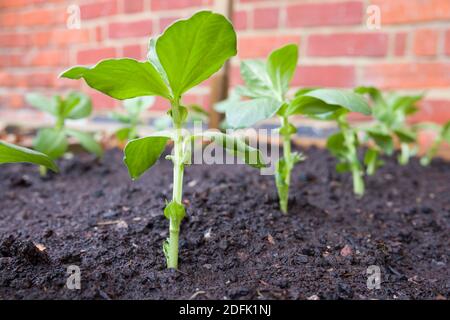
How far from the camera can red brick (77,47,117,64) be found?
2182 mm

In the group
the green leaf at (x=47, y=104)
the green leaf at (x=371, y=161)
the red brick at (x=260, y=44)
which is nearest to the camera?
the green leaf at (x=371, y=161)

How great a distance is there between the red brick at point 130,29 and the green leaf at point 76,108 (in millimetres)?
852

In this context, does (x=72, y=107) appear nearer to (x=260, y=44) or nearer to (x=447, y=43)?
(x=260, y=44)

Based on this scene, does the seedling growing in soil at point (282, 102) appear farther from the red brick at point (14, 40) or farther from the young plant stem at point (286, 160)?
the red brick at point (14, 40)

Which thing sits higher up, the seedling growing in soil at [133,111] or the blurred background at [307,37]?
the blurred background at [307,37]

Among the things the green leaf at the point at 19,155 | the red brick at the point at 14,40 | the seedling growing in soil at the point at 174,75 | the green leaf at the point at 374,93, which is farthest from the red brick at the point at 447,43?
the red brick at the point at 14,40

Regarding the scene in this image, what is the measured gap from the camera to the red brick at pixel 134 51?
6.82 feet

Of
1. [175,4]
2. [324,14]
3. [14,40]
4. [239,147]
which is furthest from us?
[14,40]

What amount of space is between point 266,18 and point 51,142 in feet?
3.28

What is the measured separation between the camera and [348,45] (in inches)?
64.8

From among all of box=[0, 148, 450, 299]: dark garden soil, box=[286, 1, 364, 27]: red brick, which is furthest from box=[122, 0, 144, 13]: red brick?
box=[0, 148, 450, 299]: dark garden soil

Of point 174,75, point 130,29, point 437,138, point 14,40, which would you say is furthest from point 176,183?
point 14,40

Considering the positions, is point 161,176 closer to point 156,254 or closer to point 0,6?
point 156,254

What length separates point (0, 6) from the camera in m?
2.66
